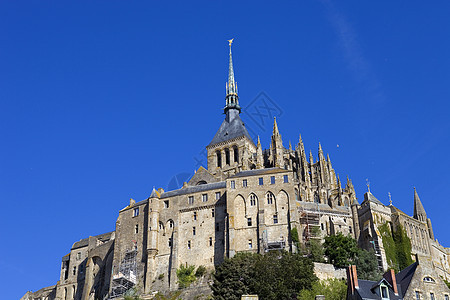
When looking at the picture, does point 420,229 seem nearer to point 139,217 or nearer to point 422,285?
point 139,217

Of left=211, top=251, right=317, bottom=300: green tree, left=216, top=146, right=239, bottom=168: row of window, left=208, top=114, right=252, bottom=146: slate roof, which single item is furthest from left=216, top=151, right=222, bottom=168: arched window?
left=211, top=251, right=317, bottom=300: green tree

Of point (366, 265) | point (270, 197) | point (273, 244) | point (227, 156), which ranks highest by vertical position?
point (227, 156)

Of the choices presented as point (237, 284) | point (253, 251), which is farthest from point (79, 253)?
point (237, 284)

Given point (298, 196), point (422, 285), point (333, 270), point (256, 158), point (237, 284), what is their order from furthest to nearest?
point (256, 158), point (298, 196), point (333, 270), point (237, 284), point (422, 285)

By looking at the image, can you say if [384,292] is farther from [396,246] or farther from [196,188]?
[196,188]

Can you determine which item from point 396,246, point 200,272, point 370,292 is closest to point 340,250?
point 396,246

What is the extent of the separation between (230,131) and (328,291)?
62700 mm

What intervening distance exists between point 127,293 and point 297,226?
23.2 meters

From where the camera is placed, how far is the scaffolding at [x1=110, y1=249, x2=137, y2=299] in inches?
3155

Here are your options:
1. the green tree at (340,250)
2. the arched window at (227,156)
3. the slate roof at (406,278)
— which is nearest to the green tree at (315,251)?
the green tree at (340,250)

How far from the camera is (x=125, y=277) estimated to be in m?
80.5

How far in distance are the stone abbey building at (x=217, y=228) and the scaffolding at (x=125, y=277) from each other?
13cm

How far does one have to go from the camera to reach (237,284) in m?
62.2

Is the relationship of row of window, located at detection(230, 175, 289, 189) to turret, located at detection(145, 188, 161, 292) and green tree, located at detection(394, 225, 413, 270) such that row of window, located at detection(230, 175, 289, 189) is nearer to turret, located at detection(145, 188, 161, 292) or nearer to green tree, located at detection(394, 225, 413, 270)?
turret, located at detection(145, 188, 161, 292)
